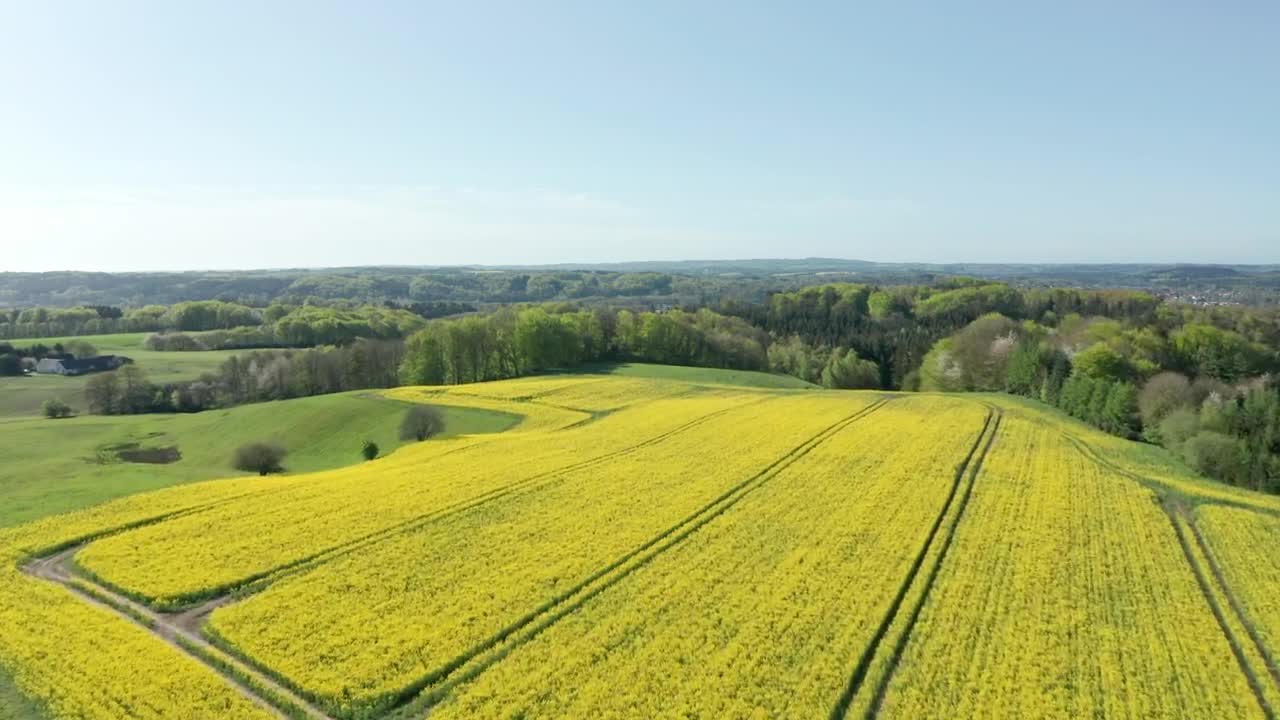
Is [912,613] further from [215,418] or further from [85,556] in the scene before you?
[215,418]

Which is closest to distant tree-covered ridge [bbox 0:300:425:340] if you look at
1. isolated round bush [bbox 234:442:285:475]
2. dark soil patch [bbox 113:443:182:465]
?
dark soil patch [bbox 113:443:182:465]

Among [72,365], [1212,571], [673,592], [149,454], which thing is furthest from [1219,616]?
[72,365]

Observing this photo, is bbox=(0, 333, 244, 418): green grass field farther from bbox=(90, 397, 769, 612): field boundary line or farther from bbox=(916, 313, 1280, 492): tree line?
bbox=(916, 313, 1280, 492): tree line

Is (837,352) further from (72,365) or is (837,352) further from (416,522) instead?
(72,365)

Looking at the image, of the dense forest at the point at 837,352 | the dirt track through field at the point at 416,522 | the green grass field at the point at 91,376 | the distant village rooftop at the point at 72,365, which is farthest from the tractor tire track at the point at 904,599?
the distant village rooftop at the point at 72,365

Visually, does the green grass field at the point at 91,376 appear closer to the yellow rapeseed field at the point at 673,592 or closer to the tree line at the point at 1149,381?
the yellow rapeseed field at the point at 673,592

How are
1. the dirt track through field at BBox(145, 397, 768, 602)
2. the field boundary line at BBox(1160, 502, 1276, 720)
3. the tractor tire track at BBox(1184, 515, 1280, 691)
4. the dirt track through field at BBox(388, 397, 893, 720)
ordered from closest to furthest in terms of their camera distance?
the dirt track through field at BBox(388, 397, 893, 720), the field boundary line at BBox(1160, 502, 1276, 720), the tractor tire track at BBox(1184, 515, 1280, 691), the dirt track through field at BBox(145, 397, 768, 602)

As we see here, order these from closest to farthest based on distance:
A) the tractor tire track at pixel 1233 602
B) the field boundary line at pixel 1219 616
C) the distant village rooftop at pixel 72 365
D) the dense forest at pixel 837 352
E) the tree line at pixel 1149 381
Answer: the field boundary line at pixel 1219 616 < the tractor tire track at pixel 1233 602 < the tree line at pixel 1149 381 < the dense forest at pixel 837 352 < the distant village rooftop at pixel 72 365
